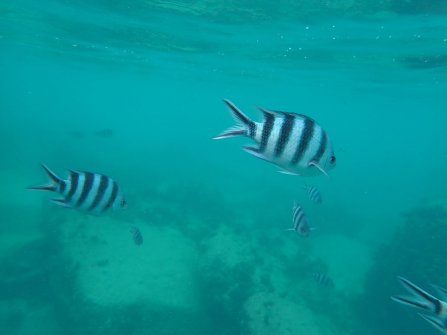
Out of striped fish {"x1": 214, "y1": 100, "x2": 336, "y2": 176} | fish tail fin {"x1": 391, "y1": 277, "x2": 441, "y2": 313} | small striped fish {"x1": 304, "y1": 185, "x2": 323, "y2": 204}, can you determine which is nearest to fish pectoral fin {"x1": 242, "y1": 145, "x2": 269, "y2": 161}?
striped fish {"x1": 214, "y1": 100, "x2": 336, "y2": 176}

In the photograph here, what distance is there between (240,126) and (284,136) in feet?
1.22

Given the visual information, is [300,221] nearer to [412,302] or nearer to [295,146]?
[295,146]

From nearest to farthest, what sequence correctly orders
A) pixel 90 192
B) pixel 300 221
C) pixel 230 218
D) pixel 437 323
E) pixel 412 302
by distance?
pixel 412 302 < pixel 437 323 < pixel 90 192 < pixel 300 221 < pixel 230 218

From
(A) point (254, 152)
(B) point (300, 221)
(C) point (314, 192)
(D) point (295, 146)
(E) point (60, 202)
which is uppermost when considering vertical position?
(D) point (295, 146)

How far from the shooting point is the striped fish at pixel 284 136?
2775mm

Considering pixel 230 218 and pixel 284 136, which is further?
pixel 230 218

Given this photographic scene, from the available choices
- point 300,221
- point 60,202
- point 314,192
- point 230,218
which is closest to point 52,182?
point 60,202

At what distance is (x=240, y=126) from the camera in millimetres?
2818

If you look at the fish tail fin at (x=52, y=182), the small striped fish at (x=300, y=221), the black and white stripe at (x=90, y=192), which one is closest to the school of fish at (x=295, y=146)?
the black and white stripe at (x=90, y=192)

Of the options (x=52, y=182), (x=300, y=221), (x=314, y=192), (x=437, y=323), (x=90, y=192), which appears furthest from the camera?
(x=314, y=192)

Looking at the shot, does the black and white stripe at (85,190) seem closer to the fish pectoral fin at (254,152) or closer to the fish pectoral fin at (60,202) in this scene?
the fish pectoral fin at (60,202)

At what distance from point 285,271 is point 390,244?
5.99 m

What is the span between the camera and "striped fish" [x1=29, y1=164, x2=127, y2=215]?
3.87 m

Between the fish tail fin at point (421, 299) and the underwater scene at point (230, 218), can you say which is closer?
the fish tail fin at point (421, 299)
